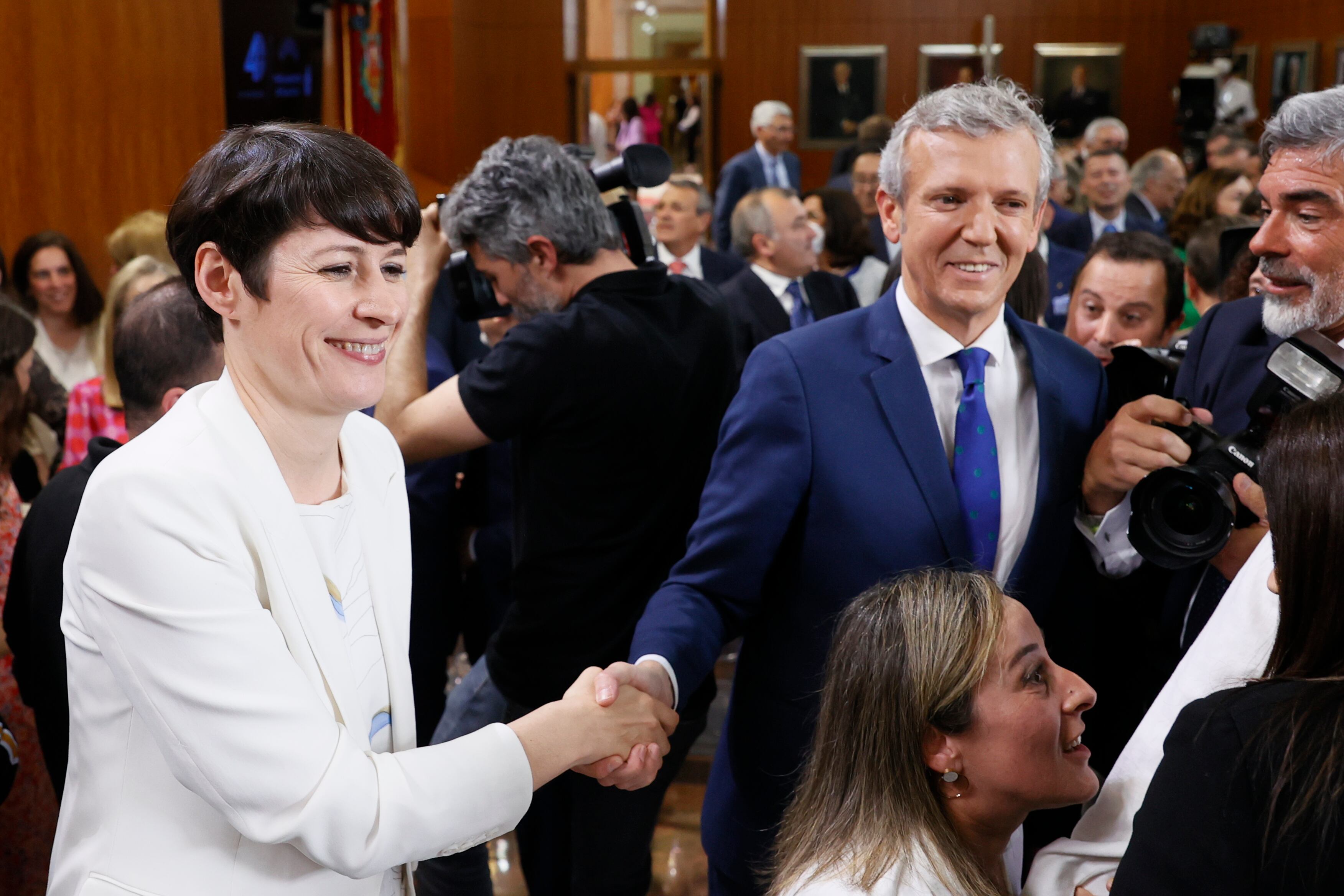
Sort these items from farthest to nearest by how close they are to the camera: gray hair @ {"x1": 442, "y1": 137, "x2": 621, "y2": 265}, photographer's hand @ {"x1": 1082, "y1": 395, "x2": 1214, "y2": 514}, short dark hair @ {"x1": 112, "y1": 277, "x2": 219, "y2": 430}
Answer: gray hair @ {"x1": 442, "y1": 137, "x2": 621, "y2": 265}
short dark hair @ {"x1": 112, "y1": 277, "x2": 219, "y2": 430}
photographer's hand @ {"x1": 1082, "y1": 395, "x2": 1214, "y2": 514}

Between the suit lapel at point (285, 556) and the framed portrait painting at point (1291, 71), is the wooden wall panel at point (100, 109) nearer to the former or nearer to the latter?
the suit lapel at point (285, 556)

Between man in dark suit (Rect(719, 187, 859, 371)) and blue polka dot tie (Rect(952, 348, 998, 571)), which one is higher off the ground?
man in dark suit (Rect(719, 187, 859, 371))

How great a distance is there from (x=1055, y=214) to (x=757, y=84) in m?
6.31

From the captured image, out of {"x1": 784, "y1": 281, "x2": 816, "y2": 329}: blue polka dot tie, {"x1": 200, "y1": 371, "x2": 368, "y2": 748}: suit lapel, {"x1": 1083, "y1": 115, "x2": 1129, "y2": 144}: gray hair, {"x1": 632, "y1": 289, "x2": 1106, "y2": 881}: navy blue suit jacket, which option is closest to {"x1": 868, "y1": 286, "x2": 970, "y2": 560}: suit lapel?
{"x1": 632, "y1": 289, "x2": 1106, "y2": 881}: navy blue suit jacket

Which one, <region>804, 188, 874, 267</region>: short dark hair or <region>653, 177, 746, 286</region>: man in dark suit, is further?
<region>653, 177, 746, 286</region>: man in dark suit

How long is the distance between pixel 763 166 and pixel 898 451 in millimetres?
7557

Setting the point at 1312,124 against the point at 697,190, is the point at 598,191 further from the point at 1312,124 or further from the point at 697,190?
the point at 697,190

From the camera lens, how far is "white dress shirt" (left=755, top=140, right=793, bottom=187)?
898 cm

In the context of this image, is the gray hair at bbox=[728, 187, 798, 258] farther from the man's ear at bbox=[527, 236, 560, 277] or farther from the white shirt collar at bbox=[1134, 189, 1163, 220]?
the white shirt collar at bbox=[1134, 189, 1163, 220]

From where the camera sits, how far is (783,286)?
500 centimetres

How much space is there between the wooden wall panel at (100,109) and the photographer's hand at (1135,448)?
184 inches

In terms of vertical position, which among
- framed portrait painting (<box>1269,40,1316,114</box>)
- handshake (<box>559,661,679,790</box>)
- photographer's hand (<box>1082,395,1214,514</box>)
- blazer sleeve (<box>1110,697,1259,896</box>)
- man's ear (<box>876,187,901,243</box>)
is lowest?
handshake (<box>559,661,679,790</box>)

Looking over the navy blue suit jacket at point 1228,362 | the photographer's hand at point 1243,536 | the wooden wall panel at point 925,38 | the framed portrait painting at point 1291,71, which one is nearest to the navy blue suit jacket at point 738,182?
the wooden wall panel at point 925,38

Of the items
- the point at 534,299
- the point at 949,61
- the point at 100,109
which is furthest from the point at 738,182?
the point at 534,299
